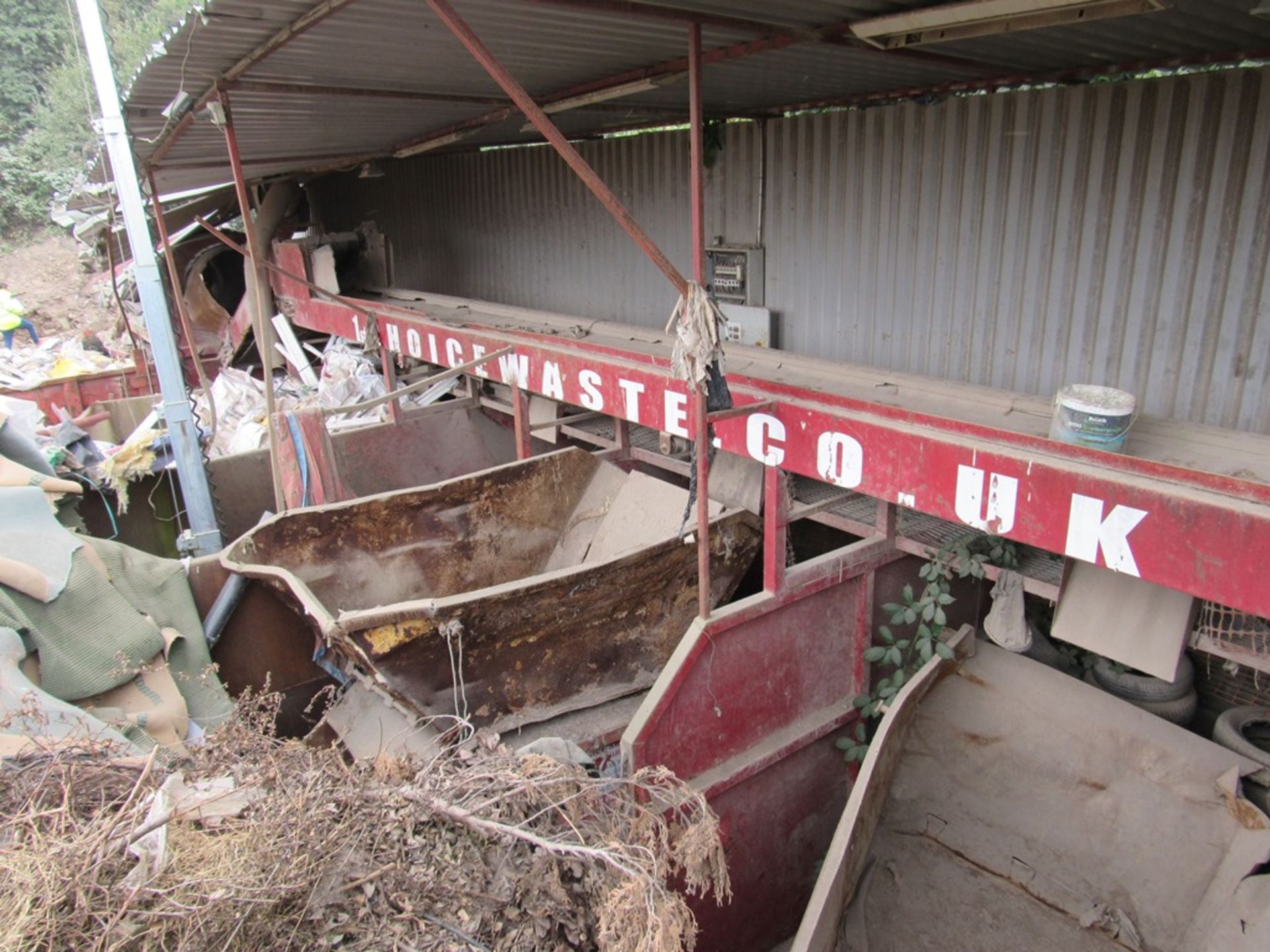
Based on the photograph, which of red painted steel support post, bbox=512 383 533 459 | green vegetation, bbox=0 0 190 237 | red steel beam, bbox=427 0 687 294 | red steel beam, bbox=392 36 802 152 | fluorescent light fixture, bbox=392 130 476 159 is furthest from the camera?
green vegetation, bbox=0 0 190 237

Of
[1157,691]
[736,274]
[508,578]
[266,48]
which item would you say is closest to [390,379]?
[508,578]

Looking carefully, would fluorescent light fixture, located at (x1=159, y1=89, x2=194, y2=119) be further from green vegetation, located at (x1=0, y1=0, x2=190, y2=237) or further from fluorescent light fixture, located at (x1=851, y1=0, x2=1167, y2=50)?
green vegetation, located at (x1=0, y1=0, x2=190, y2=237)

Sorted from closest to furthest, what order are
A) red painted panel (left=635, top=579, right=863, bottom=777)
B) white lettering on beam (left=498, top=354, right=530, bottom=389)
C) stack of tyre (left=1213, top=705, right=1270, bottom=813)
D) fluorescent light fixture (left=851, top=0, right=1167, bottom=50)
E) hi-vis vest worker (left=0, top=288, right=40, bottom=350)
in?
fluorescent light fixture (left=851, top=0, right=1167, bottom=50) < stack of tyre (left=1213, top=705, right=1270, bottom=813) < red painted panel (left=635, top=579, right=863, bottom=777) < white lettering on beam (left=498, top=354, right=530, bottom=389) < hi-vis vest worker (left=0, top=288, right=40, bottom=350)

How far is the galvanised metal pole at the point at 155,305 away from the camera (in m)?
4.75

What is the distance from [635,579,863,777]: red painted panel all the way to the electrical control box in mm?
1907

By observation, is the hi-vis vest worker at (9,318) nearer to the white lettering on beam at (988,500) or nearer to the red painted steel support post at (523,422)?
the red painted steel support post at (523,422)

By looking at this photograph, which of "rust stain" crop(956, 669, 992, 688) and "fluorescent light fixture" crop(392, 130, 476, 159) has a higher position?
"fluorescent light fixture" crop(392, 130, 476, 159)

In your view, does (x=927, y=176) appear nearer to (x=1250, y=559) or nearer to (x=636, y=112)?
(x=636, y=112)

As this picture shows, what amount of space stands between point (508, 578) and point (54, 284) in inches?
934

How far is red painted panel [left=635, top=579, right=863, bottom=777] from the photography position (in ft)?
11.7

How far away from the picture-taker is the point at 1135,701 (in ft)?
13.1

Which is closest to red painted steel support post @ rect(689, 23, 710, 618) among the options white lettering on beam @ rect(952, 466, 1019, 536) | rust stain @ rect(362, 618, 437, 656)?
white lettering on beam @ rect(952, 466, 1019, 536)

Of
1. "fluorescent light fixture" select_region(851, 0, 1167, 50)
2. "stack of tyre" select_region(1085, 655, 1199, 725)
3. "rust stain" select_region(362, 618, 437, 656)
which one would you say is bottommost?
"stack of tyre" select_region(1085, 655, 1199, 725)

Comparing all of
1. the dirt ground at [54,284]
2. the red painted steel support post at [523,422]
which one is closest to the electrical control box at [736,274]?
the red painted steel support post at [523,422]
